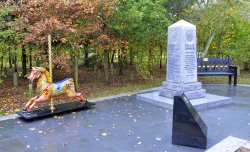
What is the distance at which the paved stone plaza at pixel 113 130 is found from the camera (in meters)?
4.49

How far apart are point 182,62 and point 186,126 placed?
130 inches

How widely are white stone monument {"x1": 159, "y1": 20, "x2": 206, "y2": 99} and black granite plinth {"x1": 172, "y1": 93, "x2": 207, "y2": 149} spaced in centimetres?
299

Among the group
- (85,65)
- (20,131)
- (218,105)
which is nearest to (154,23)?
(218,105)

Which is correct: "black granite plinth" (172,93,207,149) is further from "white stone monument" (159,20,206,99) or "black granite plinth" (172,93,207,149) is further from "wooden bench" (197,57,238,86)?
"wooden bench" (197,57,238,86)

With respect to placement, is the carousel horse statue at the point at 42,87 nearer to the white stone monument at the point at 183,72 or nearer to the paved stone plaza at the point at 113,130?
the paved stone plaza at the point at 113,130

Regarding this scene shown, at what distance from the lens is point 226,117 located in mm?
6320

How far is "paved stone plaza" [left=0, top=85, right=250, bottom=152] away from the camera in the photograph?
449 centimetres

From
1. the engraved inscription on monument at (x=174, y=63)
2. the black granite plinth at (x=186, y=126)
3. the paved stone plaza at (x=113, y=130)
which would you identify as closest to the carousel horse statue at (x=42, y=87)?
the paved stone plaza at (x=113, y=130)

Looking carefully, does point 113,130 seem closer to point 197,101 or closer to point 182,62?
point 197,101

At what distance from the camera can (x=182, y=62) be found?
7391mm

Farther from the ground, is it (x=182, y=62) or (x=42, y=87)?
(x=182, y=62)

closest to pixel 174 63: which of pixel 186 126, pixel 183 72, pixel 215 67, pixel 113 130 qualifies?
pixel 183 72

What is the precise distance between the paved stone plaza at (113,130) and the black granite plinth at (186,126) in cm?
13

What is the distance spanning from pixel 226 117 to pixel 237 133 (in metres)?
1.15
